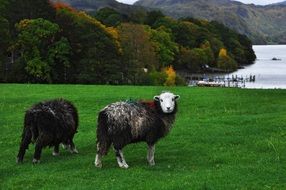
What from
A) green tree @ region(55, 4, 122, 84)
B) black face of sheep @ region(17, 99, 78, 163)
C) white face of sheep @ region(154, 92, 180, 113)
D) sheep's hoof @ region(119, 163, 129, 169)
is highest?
green tree @ region(55, 4, 122, 84)

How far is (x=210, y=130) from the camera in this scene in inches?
893

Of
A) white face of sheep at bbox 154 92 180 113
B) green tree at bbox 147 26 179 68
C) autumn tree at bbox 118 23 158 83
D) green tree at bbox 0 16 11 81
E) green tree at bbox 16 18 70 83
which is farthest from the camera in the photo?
green tree at bbox 147 26 179 68

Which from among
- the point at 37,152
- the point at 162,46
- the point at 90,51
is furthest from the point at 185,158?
the point at 162,46

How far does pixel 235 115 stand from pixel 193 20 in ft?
554

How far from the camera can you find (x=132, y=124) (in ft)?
52.0

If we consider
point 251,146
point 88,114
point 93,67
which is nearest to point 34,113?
point 251,146

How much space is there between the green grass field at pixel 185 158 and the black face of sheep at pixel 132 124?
0.67m

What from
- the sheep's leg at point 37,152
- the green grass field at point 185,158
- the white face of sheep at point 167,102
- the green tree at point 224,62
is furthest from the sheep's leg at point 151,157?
the green tree at point 224,62

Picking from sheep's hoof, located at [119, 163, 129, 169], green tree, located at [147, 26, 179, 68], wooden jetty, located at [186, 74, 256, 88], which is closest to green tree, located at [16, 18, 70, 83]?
wooden jetty, located at [186, 74, 256, 88]

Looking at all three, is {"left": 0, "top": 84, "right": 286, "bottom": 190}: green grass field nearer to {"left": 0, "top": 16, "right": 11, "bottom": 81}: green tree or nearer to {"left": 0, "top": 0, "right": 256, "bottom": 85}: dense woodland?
{"left": 0, "top": 16, "right": 11, "bottom": 81}: green tree

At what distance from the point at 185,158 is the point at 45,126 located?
4869 mm

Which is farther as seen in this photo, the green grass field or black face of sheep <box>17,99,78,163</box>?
black face of sheep <box>17,99,78,163</box>

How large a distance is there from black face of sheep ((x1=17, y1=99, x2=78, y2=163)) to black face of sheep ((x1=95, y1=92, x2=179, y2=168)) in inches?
84.6

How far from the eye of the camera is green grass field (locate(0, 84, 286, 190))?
14.2 metres
